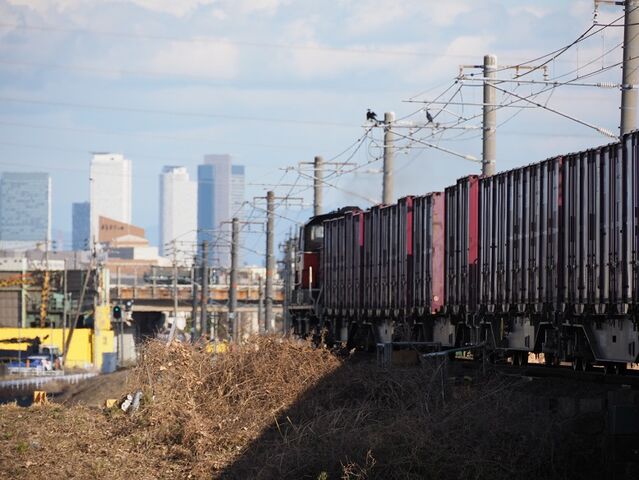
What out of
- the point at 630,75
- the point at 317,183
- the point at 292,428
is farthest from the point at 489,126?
the point at 317,183

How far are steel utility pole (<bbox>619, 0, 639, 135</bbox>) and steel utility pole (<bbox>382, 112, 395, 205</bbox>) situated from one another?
15.3 meters

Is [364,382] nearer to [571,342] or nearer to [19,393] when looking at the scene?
[571,342]

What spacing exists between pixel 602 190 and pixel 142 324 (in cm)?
11046

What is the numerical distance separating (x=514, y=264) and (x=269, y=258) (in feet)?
104

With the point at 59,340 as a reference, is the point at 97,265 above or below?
above

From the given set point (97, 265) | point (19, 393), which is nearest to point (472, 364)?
point (19, 393)

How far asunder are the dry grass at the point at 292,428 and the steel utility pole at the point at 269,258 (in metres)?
27.4

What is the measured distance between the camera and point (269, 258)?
54.4 metres

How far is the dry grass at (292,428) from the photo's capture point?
1539cm

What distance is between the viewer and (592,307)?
20062 millimetres

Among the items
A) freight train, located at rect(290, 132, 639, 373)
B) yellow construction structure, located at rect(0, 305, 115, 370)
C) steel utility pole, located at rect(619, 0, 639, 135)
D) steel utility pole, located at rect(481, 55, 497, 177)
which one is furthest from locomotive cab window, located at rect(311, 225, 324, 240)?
yellow construction structure, located at rect(0, 305, 115, 370)

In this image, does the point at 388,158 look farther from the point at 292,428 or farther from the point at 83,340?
the point at 83,340

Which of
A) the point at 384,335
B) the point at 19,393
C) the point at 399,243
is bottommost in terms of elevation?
the point at 19,393

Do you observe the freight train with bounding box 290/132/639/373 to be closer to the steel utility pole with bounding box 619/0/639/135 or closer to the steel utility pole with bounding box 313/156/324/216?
the steel utility pole with bounding box 619/0/639/135
